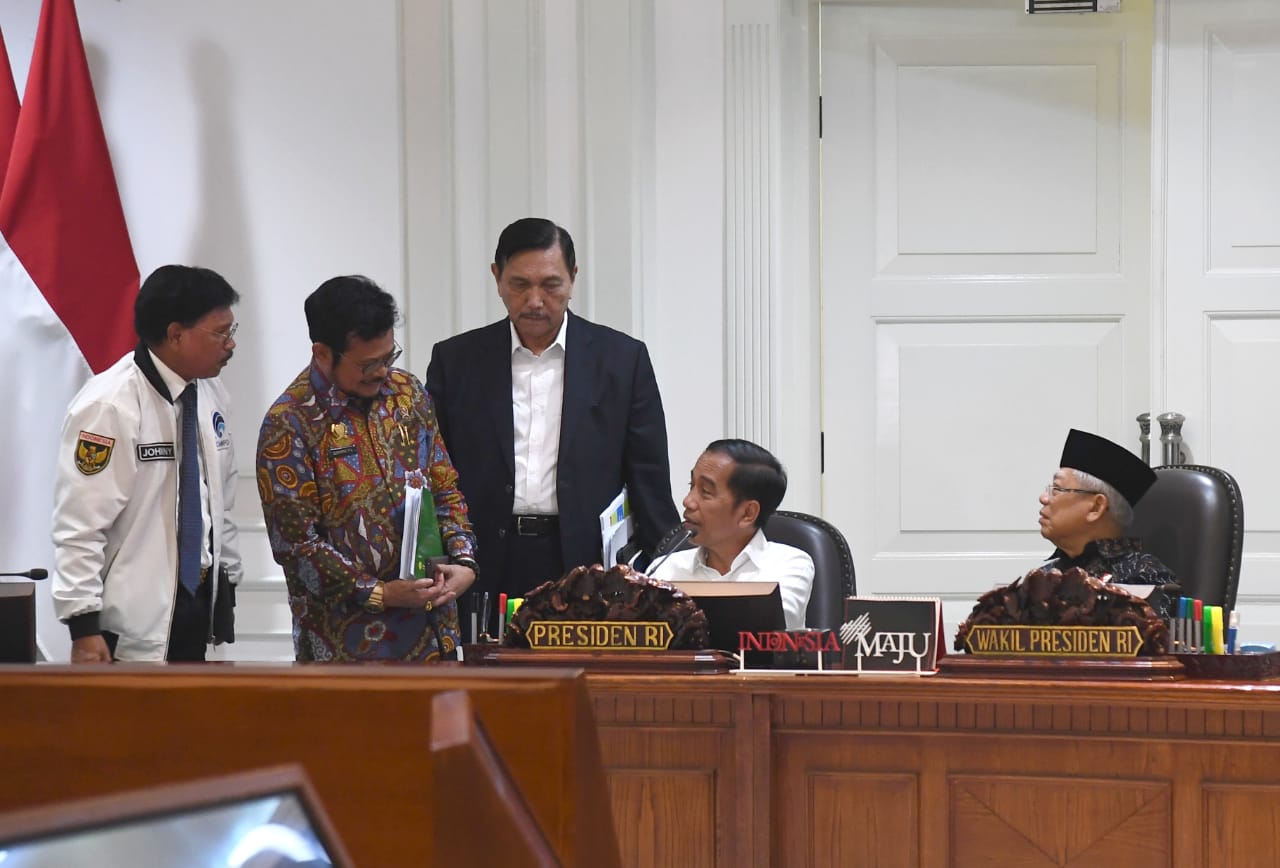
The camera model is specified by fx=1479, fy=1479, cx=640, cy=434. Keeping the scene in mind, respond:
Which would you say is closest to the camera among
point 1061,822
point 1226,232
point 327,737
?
point 327,737

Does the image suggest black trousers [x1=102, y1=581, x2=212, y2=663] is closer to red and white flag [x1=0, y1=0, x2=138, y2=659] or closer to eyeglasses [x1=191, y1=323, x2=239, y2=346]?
eyeglasses [x1=191, y1=323, x2=239, y2=346]

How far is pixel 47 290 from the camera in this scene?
3.86 meters

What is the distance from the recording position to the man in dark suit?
10.3 ft

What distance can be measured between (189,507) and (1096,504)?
1816 mm

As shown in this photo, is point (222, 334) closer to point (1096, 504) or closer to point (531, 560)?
point (531, 560)

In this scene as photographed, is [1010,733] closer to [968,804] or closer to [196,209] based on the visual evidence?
[968,804]

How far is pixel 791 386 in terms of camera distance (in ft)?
14.1

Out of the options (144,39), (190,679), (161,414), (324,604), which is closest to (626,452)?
(324,604)

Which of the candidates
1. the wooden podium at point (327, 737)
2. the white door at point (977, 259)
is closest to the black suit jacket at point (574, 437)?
the white door at point (977, 259)

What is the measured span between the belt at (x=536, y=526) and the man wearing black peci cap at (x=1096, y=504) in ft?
3.37

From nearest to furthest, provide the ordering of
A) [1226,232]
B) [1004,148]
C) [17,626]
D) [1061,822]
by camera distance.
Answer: [1061,822] → [17,626] → [1226,232] → [1004,148]

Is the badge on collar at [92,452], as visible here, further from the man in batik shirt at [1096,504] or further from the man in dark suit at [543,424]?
the man in batik shirt at [1096,504]

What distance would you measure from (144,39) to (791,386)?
6.98ft

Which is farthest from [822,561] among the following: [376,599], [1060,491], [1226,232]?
[1226,232]
